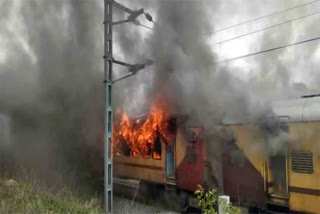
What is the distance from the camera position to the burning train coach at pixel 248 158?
6.17 m

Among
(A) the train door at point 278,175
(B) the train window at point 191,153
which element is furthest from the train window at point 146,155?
(A) the train door at point 278,175

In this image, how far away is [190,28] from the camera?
382 inches

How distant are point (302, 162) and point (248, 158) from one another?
124 centimetres

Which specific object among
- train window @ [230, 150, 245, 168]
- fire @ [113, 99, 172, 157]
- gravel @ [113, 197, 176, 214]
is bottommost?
gravel @ [113, 197, 176, 214]

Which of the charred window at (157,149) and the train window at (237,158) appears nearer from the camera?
the train window at (237,158)

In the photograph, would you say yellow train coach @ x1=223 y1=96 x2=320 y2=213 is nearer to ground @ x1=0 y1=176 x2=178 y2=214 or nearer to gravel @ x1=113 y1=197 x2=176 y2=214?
gravel @ x1=113 y1=197 x2=176 y2=214

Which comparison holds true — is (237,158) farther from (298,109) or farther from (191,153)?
(298,109)

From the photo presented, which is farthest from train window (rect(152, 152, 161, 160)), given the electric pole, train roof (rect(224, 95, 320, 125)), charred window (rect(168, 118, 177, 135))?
train roof (rect(224, 95, 320, 125))

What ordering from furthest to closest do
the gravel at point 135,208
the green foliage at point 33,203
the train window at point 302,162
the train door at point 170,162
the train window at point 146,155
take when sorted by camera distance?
1. the train window at point 146,155
2. the train door at point 170,162
3. the gravel at point 135,208
4. the train window at point 302,162
5. the green foliage at point 33,203

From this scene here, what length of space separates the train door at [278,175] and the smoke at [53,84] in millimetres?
8089

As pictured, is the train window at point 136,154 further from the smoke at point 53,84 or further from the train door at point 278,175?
the train door at point 278,175

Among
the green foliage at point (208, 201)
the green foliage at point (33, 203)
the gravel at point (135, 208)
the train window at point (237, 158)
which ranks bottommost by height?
the gravel at point (135, 208)

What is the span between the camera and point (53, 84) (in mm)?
12523

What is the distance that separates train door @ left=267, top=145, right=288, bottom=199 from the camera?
21.4 feet
